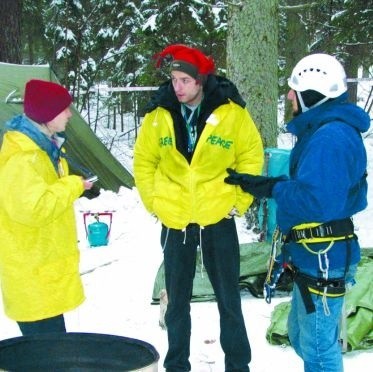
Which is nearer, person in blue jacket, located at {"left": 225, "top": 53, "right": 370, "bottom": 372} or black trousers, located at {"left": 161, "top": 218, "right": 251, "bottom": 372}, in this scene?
person in blue jacket, located at {"left": 225, "top": 53, "right": 370, "bottom": 372}

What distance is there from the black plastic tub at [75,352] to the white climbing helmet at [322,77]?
4.36 ft

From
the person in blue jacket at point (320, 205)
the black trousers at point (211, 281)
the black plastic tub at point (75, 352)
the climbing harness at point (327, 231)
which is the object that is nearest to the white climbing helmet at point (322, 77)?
the person in blue jacket at point (320, 205)

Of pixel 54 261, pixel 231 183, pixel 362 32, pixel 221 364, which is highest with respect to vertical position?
pixel 362 32

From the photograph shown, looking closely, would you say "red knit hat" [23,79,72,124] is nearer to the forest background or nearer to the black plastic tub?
the black plastic tub

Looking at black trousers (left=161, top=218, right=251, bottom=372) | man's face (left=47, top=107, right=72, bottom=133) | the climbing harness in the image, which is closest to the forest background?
black trousers (left=161, top=218, right=251, bottom=372)

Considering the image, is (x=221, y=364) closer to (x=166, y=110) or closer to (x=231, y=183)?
(x=231, y=183)

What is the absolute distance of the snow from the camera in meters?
3.50

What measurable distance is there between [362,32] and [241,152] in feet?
29.5

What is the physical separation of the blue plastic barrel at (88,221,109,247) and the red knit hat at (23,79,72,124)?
328 centimetres

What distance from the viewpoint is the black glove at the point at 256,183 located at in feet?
8.57

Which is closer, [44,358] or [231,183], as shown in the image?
[44,358]

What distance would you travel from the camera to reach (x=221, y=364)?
344 cm

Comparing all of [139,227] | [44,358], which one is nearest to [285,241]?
[44,358]

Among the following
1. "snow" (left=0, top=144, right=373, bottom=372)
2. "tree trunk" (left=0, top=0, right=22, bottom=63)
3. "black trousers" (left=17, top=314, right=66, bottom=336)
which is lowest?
"snow" (left=0, top=144, right=373, bottom=372)
